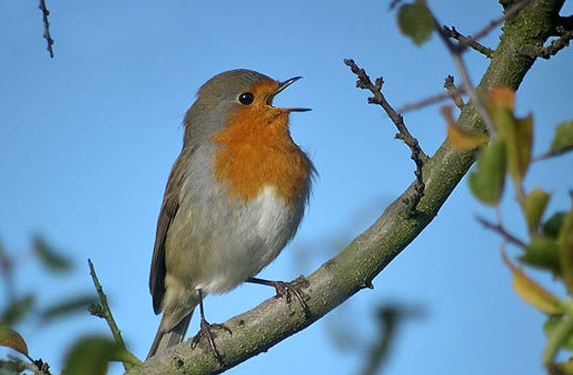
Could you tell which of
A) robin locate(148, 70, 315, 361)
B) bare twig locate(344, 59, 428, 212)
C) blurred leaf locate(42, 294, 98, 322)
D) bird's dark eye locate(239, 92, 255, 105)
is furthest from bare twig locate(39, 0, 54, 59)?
bird's dark eye locate(239, 92, 255, 105)

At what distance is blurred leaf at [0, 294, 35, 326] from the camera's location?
41.8 inches

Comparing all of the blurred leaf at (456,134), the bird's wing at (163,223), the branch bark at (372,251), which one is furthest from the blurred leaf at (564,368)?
the bird's wing at (163,223)

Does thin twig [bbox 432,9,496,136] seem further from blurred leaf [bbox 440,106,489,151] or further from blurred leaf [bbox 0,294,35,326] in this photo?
blurred leaf [bbox 0,294,35,326]

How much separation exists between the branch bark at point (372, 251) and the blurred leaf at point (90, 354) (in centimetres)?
168

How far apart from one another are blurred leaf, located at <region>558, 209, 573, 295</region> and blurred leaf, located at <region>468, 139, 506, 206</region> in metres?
0.07

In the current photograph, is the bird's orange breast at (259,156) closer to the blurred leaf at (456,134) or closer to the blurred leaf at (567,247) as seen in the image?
the blurred leaf at (456,134)

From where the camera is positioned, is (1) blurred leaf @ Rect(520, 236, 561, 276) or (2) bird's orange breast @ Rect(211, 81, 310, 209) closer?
(1) blurred leaf @ Rect(520, 236, 561, 276)

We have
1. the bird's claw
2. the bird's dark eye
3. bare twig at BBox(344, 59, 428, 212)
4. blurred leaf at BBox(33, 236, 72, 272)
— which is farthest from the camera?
the bird's dark eye

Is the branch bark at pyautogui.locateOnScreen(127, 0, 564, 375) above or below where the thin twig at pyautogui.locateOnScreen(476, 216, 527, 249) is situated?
above

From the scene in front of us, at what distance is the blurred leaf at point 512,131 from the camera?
0.75 m

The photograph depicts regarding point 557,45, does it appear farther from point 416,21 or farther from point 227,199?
point 227,199

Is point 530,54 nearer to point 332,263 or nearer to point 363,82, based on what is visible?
point 363,82

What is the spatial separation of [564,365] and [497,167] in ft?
0.75

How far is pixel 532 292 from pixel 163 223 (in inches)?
163
